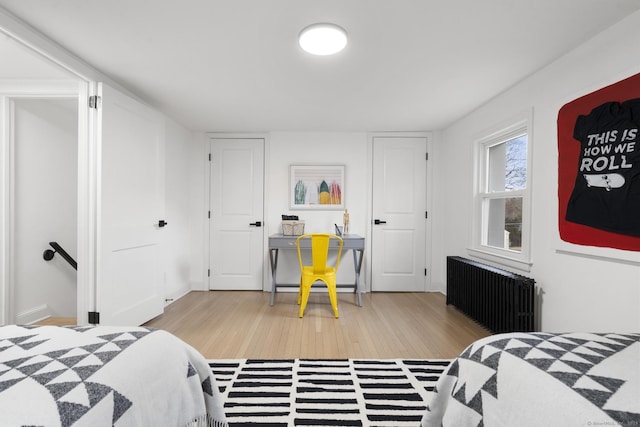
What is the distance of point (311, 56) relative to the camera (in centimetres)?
214

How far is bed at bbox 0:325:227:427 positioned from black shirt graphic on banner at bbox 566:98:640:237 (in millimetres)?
2321

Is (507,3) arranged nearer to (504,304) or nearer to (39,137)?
(504,304)

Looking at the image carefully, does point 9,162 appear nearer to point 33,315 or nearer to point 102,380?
point 33,315

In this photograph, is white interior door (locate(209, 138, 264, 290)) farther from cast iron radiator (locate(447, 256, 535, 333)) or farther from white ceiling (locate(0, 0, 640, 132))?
cast iron radiator (locate(447, 256, 535, 333))

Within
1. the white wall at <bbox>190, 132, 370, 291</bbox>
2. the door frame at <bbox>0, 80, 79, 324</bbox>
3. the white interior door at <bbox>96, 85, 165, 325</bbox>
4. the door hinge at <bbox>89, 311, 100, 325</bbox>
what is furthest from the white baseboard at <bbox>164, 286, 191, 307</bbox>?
the door frame at <bbox>0, 80, 79, 324</bbox>

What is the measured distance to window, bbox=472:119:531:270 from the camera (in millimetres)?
2541

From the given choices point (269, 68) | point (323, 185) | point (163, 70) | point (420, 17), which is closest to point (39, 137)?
point (163, 70)

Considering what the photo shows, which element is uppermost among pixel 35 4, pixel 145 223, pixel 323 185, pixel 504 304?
pixel 35 4

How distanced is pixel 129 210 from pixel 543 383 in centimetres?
298

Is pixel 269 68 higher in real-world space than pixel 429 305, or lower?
higher

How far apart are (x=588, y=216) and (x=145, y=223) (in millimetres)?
3507

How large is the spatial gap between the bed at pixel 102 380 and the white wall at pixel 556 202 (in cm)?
222

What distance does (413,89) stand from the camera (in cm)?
270

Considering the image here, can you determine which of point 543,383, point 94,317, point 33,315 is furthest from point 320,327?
point 33,315
